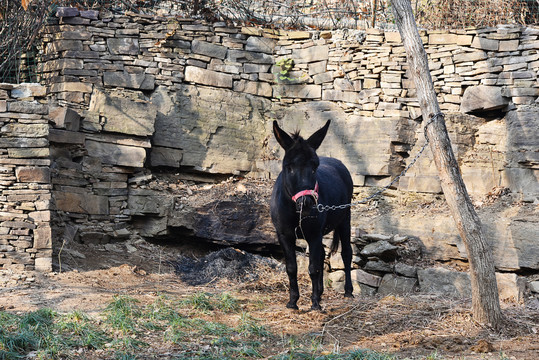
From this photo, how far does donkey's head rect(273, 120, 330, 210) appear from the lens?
19.4 feet

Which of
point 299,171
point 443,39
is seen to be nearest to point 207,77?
point 443,39

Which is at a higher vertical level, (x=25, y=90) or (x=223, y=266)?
(x=25, y=90)

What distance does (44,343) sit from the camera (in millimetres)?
5027

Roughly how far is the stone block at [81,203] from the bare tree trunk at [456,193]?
5.80 metres

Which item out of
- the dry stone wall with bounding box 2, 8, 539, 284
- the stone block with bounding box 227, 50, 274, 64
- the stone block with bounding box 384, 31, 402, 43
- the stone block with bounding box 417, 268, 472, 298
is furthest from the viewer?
the stone block with bounding box 227, 50, 274, 64

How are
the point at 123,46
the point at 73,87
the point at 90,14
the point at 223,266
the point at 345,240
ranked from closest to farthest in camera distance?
the point at 345,240 → the point at 223,266 → the point at 73,87 → the point at 90,14 → the point at 123,46

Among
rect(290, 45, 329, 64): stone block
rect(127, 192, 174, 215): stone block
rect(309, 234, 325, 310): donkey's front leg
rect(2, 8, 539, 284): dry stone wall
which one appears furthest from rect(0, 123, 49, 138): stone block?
rect(290, 45, 329, 64): stone block

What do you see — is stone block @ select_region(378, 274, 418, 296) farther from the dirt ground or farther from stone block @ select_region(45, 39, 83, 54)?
stone block @ select_region(45, 39, 83, 54)

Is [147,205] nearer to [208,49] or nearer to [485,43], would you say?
[208,49]

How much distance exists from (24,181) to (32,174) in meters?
0.15

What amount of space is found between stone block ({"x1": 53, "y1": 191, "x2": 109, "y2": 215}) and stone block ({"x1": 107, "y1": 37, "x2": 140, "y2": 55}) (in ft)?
9.22

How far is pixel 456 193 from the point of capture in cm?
611

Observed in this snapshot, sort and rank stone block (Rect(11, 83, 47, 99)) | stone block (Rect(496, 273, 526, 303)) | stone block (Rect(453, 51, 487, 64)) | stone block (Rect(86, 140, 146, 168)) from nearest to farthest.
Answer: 1. stone block (Rect(496, 273, 526, 303))
2. stone block (Rect(11, 83, 47, 99))
3. stone block (Rect(86, 140, 146, 168))
4. stone block (Rect(453, 51, 487, 64))

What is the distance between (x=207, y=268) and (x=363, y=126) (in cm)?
392
